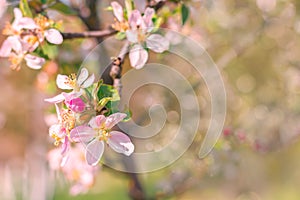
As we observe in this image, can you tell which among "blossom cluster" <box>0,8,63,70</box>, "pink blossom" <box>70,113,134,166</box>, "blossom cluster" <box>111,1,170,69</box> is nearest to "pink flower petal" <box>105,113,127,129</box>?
"pink blossom" <box>70,113,134,166</box>

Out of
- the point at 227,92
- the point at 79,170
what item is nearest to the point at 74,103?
the point at 79,170

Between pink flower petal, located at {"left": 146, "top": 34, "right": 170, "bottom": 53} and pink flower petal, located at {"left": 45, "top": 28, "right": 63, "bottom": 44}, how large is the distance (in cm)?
17

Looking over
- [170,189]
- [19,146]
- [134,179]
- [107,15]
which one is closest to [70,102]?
[134,179]

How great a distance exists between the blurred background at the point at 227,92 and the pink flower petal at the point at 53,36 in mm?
204

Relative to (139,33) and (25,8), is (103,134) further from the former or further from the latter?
(25,8)

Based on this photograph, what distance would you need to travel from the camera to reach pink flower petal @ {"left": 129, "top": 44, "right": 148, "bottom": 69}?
0.87 metres

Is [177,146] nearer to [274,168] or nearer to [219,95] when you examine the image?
[219,95]

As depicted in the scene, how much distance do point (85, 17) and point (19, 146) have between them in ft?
12.5

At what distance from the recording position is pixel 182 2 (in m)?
1.03

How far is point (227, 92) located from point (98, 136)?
129 cm

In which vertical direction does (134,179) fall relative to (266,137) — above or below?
below

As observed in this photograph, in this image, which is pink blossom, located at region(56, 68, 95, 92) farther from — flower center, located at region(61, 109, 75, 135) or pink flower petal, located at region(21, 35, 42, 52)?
pink flower petal, located at region(21, 35, 42, 52)

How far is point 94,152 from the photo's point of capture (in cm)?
73

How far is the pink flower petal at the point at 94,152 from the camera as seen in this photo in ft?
2.36
